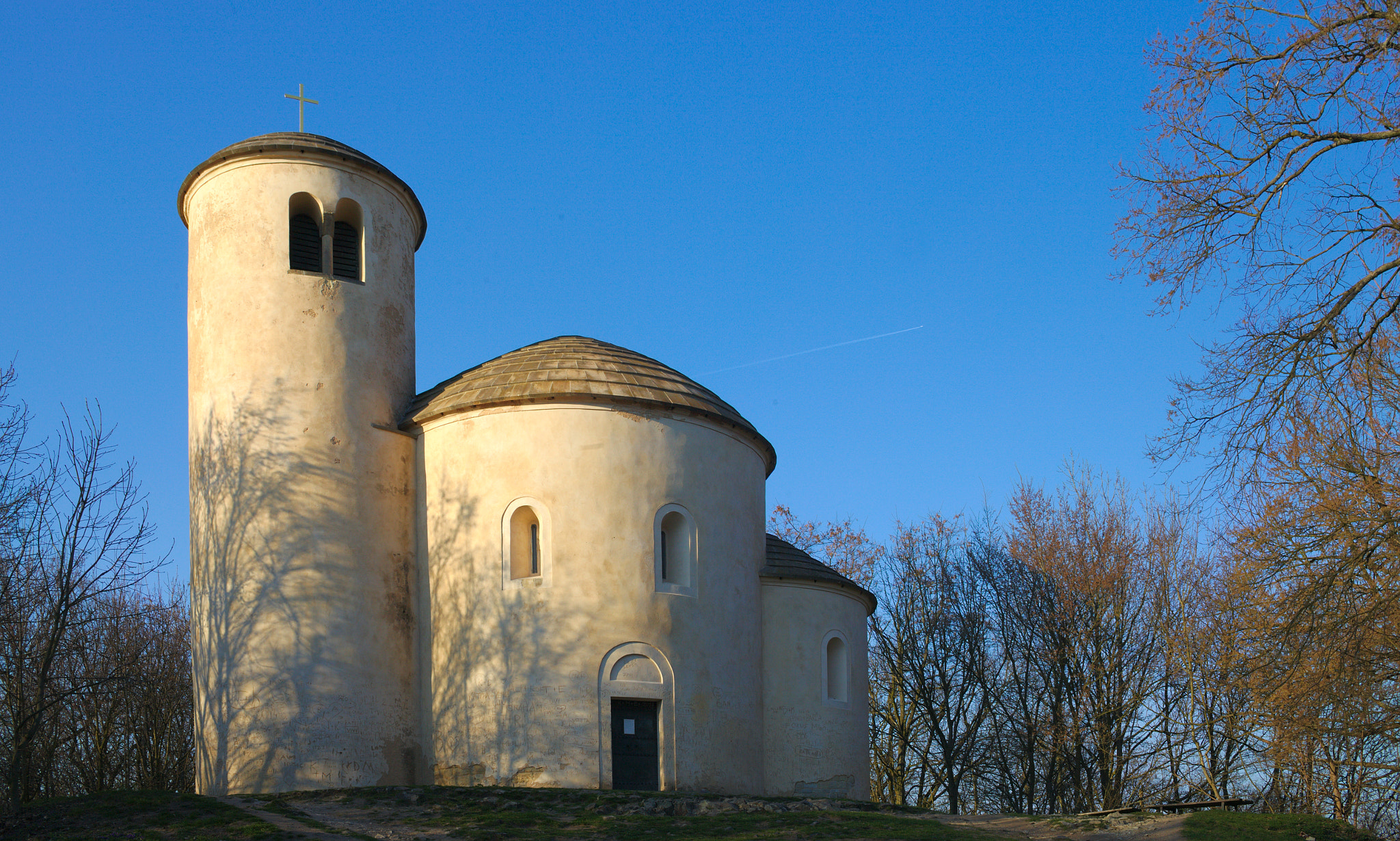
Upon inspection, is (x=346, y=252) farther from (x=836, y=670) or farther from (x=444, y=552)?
(x=836, y=670)

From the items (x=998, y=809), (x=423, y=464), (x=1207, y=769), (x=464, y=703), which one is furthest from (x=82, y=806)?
(x=998, y=809)

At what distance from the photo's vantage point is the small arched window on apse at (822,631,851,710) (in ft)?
77.8

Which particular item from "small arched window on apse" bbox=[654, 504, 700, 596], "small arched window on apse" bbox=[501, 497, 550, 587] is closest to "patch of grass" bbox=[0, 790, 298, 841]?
"small arched window on apse" bbox=[501, 497, 550, 587]

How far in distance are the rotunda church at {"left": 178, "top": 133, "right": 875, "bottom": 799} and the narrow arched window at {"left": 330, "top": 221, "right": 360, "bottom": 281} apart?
36 mm

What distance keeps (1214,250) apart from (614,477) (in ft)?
38.7

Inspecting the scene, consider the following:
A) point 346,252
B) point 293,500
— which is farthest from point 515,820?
point 346,252

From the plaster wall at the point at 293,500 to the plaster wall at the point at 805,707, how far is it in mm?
6534

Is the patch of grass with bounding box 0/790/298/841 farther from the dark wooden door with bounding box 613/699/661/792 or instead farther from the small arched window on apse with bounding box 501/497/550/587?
the dark wooden door with bounding box 613/699/661/792

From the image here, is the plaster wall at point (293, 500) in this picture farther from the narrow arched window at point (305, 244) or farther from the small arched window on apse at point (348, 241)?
the narrow arched window at point (305, 244)

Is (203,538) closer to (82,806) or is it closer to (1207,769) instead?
(82,806)

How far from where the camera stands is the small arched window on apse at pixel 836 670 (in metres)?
23.7

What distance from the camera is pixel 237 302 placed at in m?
22.2

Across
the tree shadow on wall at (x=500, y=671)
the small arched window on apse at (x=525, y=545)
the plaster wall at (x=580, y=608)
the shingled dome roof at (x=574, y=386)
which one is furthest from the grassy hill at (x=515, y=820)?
the shingled dome roof at (x=574, y=386)

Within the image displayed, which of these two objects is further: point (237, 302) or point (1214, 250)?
point (237, 302)
